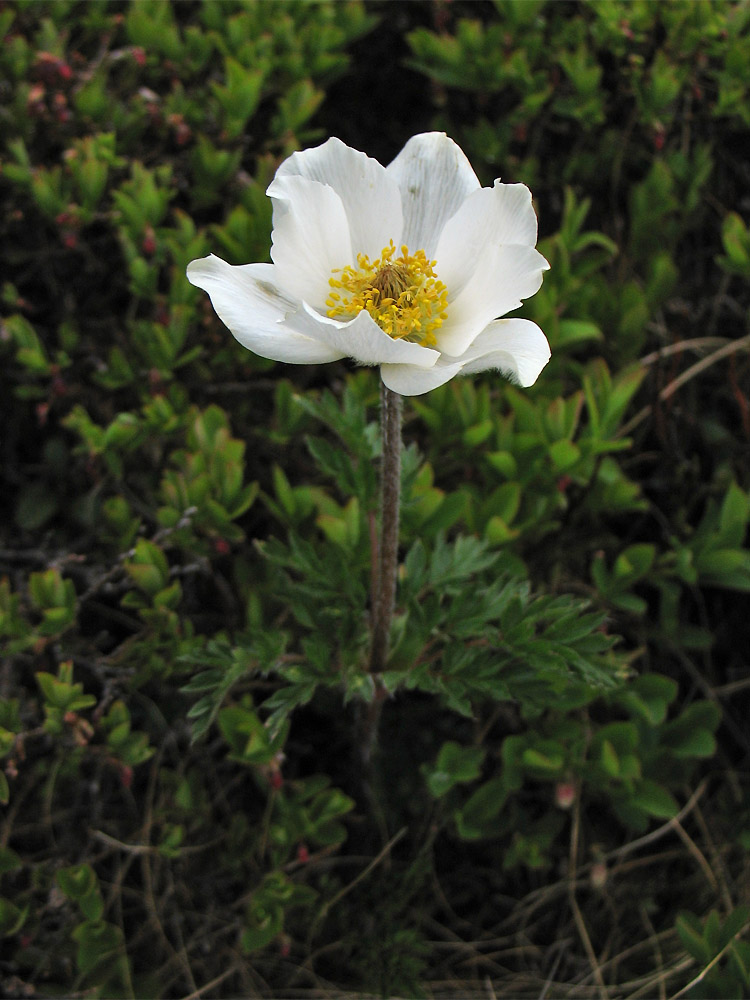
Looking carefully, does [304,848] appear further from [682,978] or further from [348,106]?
[348,106]

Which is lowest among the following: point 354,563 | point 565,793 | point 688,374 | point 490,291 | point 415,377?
point 565,793

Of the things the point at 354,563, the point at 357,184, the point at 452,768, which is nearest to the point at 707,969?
the point at 452,768

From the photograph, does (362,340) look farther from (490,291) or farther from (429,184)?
(429,184)

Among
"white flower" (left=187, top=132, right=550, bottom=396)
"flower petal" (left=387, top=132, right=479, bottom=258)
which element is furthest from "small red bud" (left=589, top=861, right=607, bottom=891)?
"flower petal" (left=387, top=132, right=479, bottom=258)

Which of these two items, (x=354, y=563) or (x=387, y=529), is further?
(x=354, y=563)

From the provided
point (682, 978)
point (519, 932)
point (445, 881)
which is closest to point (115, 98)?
point (445, 881)

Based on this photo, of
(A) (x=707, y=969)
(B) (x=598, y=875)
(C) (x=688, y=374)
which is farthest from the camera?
(C) (x=688, y=374)
